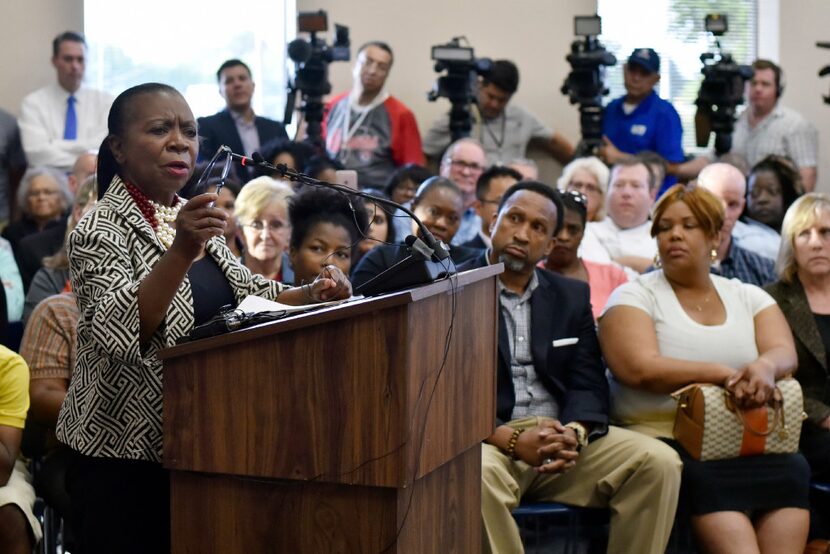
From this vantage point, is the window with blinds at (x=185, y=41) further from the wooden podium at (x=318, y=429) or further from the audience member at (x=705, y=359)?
the wooden podium at (x=318, y=429)

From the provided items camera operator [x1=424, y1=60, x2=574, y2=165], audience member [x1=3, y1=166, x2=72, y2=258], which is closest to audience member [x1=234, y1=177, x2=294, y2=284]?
audience member [x1=3, y1=166, x2=72, y2=258]

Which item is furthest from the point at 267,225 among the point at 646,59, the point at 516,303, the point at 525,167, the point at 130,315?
the point at 646,59

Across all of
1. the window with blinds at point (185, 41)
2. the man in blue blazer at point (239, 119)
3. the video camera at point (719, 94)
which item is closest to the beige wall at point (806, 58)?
the video camera at point (719, 94)

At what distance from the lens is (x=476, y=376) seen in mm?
2494

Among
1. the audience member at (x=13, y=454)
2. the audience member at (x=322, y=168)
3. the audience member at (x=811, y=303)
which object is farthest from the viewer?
the audience member at (x=322, y=168)

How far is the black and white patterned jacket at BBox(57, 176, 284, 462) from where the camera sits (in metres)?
2.23

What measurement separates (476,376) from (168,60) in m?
5.75

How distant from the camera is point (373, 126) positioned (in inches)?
276

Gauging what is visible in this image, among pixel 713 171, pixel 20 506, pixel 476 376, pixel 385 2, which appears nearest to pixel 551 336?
pixel 476 376

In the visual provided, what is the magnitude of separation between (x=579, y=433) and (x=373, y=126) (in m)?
3.65

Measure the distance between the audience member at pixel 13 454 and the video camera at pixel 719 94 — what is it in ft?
15.0

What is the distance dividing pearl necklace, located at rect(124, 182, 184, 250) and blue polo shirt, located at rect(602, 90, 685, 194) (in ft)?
17.1

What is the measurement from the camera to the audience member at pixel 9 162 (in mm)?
6914

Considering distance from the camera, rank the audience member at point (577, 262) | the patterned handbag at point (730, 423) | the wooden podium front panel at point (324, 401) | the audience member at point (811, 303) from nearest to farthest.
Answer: the wooden podium front panel at point (324, 401) → the patterned handbag at point (730, 423) → the audience member at point (811, 303) → the audience member at point (577, 262)
